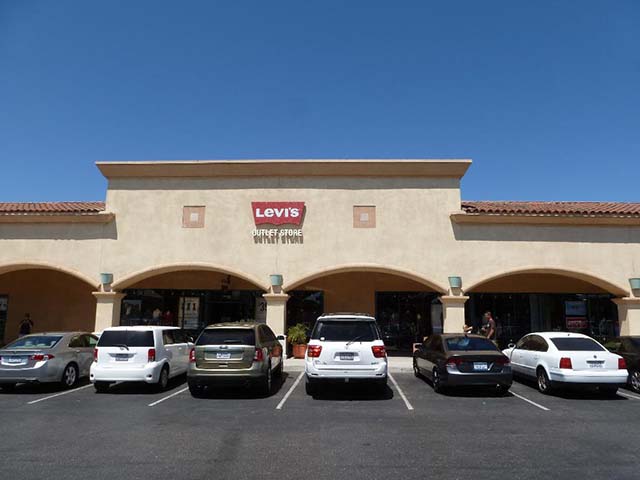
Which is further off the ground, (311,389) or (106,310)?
(106,310)

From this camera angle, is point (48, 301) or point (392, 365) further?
point (48, 301)

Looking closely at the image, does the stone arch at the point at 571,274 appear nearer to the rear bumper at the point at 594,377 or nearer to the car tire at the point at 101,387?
the rear bumper at the point at 594,377

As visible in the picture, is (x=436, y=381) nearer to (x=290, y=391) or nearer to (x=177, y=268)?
(x=290, y=391)

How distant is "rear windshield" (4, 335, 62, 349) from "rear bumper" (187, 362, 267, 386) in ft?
13.6

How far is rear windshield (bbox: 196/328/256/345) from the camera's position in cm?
1020

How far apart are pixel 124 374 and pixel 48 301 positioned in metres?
12.0

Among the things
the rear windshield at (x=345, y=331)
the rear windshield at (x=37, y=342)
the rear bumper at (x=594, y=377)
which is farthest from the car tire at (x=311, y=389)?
the rear windshield at (x=37, y=342)

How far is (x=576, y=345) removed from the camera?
35.6ft

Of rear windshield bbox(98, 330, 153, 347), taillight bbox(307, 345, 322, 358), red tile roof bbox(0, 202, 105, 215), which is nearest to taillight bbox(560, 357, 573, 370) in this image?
taillight bbox(307, 345, 322, 358)

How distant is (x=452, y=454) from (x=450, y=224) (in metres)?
11.2

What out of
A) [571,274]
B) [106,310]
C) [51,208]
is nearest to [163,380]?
[106,310]

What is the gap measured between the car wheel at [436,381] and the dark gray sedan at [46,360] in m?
9.19

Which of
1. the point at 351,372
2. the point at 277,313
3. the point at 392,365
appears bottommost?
the point at 392,365

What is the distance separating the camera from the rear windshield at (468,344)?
1084 centimetres
